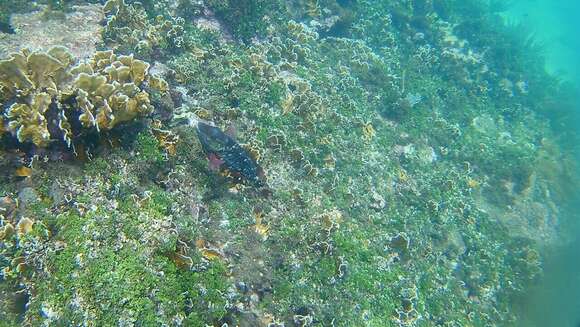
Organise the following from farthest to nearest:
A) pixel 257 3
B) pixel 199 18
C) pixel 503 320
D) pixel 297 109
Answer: pixel 257 3 < pixel 199 18 < pixel 503 320 < pixel 297 109

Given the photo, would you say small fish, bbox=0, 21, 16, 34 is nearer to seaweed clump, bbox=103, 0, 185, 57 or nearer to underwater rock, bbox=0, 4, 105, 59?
underwater rock, bbox=0, 4, 105, 59

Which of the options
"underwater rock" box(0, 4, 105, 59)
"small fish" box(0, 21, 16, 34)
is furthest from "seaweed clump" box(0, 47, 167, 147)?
"small fish" box(0, 21, 16, 34)

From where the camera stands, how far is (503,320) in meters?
10.1

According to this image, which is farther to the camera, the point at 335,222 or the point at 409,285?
the point at 409,285

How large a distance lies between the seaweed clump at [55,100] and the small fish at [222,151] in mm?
1458

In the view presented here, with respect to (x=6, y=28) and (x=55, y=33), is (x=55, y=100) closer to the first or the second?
(x=55, y=33)

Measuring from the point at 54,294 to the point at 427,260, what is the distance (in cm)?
872

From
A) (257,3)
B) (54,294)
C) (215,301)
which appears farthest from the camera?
(257,3)

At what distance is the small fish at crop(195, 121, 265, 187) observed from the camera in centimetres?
639

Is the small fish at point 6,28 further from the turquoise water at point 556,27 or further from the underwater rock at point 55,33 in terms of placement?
the turquoise water at point 556,27

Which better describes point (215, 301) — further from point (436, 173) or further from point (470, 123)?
point (470, 123)

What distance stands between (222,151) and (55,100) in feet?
8.93

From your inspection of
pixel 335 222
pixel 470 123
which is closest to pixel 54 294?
pixel 335 222

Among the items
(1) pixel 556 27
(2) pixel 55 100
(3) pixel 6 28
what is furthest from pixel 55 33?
(1) pixel 556 27
